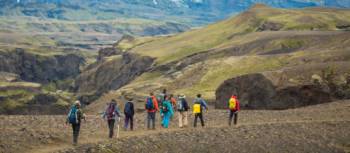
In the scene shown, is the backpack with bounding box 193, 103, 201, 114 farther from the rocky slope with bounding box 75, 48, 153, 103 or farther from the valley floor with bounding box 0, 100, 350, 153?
the rocky slope with bounding box 75, 48, 153, 103

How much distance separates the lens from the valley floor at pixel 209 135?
3156 centimetres

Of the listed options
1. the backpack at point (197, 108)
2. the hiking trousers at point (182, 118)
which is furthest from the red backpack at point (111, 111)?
the hiking trousers at point (182, 118)

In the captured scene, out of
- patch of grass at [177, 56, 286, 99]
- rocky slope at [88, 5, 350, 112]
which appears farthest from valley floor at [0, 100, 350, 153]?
patch of grass at [177, 56, 286, 99]

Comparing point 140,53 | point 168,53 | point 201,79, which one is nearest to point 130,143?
point 201,79

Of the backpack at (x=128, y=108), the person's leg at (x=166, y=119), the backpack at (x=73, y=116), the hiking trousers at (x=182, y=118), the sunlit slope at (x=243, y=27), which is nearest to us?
the backpack at (x=73, y=116)

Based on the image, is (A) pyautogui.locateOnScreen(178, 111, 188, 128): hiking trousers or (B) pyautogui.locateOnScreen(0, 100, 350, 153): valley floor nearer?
(B) pyautogui.locateOnScreen(0, 100, 350, 153): valley floor

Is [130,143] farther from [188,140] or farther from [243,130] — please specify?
[243,130]

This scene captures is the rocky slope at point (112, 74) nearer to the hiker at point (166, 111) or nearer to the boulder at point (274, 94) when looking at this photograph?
the boulder at point (274, 94)

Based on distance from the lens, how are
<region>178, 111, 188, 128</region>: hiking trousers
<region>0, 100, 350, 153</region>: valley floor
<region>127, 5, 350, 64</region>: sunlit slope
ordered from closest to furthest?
<region>0, 100, 350, 153</region>: valley floor → <region>178, 111, 188, 128</region>: hiking trousers → <region>127, 5, 350, 64</region>: sunlit slope

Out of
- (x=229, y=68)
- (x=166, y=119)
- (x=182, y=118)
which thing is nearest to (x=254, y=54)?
(x=229, y=68)

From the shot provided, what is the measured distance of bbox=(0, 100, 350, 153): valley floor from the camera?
104 feet

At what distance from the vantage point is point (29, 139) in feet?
105

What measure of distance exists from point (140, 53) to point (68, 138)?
142 m

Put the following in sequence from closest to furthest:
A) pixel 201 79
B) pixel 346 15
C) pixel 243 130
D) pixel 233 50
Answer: pixel 243 130, pixel 201 79, pixel 233 50, pixel 346 15
